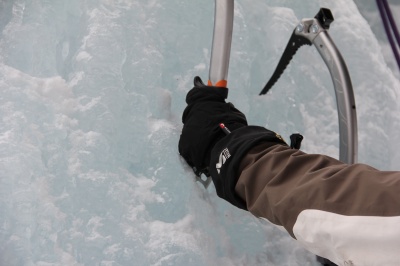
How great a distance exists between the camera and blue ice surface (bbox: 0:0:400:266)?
75 centimetres

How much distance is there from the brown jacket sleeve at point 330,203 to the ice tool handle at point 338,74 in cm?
41

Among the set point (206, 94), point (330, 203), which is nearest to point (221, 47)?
point (206, 94)

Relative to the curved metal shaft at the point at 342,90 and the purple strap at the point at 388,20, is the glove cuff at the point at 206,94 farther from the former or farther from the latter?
the purple strap at the point at 388,20

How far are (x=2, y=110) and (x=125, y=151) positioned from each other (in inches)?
9.6

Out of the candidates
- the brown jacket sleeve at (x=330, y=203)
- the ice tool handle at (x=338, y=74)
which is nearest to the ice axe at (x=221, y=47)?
the ice tool handle at (x=338, y=74)

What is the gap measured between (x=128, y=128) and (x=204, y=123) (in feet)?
0.72

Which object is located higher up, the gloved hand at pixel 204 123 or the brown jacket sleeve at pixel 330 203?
the brown jacket sleeve at pixel 330 203

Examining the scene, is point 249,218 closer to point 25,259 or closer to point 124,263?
point 124,263

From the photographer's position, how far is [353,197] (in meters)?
0.40

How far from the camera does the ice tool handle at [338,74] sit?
90cm

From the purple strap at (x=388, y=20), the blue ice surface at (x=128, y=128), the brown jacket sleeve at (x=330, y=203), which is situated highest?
the purple strap at (x=388, y=20)

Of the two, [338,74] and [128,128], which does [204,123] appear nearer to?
[128,128]

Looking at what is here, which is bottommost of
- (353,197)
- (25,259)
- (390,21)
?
(25,259)

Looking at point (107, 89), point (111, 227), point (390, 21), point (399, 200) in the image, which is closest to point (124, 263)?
point (111, 227)
